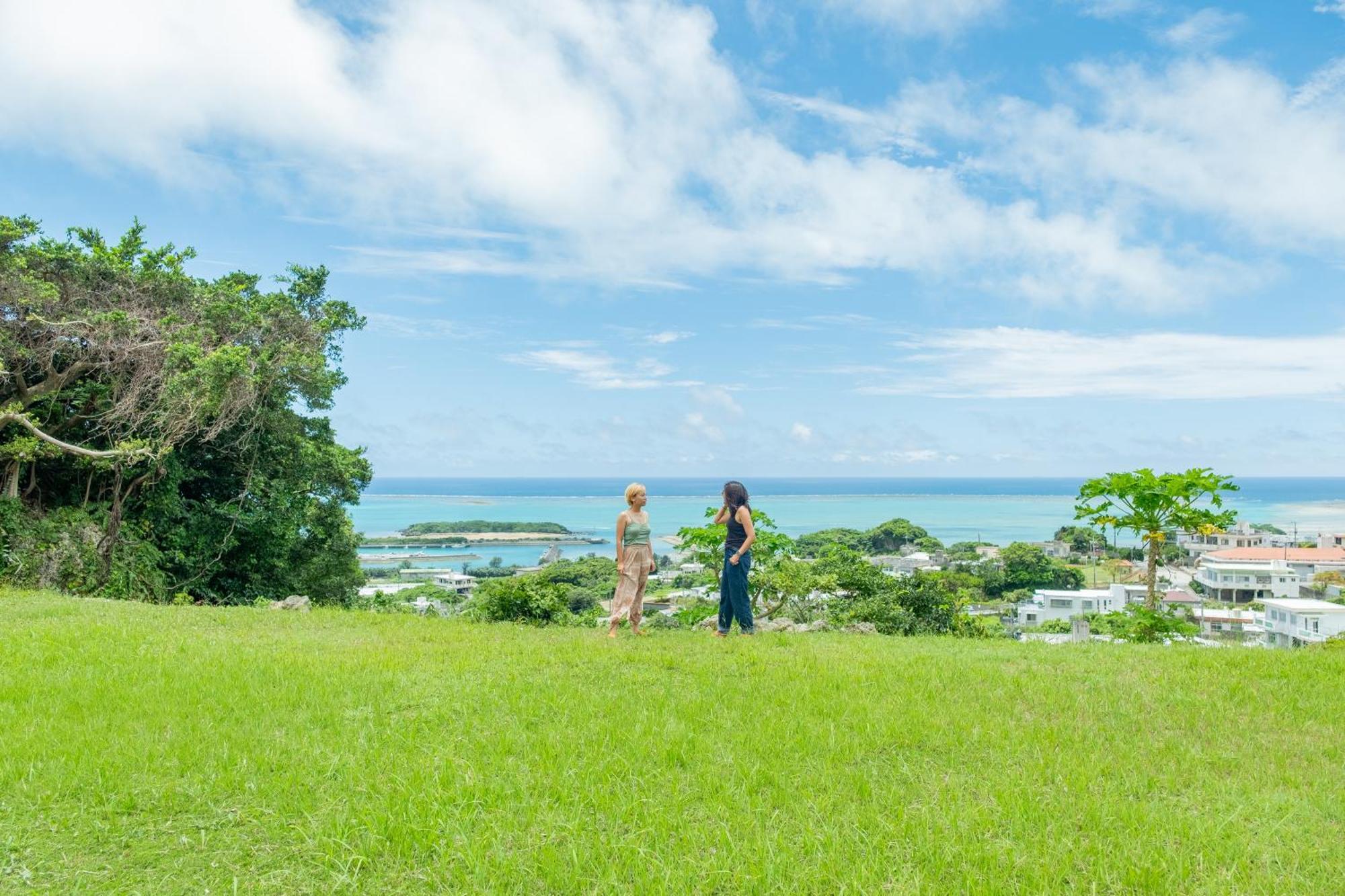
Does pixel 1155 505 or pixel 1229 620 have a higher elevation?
pixel 1155 505

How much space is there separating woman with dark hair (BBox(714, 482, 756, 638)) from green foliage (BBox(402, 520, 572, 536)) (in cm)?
→ 5271

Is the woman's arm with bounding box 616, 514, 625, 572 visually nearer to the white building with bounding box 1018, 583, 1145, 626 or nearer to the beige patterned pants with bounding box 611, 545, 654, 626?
the beige patterned pants with bounding box 611, 545, 654, 626

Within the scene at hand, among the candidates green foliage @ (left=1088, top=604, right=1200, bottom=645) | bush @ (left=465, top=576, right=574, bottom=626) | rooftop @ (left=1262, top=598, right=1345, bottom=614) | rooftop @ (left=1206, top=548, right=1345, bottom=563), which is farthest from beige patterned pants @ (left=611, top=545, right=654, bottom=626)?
rooftop @ (left=1206, top=548, right=1345, bottom=563)

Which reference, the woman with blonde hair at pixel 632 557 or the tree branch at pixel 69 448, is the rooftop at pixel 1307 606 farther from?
the tree branch at pixel 69 448

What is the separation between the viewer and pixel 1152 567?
9781 mm

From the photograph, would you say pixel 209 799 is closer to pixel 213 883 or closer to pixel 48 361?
pixel 213 883

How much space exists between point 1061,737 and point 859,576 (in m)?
6.64

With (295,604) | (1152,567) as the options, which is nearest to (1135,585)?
(1152,567)

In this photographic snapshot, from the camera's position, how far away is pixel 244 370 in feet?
46.5

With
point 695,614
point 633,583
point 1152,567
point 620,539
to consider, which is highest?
point 620,539

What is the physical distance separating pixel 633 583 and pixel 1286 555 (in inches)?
1271

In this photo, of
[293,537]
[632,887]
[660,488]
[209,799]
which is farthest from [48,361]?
[660,488]

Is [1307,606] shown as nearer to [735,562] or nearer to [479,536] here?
[735,562]

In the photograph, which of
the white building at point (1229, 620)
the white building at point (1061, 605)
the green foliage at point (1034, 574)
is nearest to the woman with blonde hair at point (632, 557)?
the white building at point (1229, 620)
